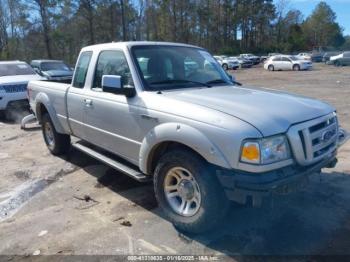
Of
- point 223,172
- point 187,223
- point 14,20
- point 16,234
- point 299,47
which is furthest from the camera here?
point 299,47

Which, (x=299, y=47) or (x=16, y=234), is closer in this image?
(x=16, y=234)

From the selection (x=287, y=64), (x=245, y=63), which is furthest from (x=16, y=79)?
(x=245, y=63)

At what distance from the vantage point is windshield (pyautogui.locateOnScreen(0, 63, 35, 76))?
471 inches

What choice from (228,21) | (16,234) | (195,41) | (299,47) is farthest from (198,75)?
(299,47)

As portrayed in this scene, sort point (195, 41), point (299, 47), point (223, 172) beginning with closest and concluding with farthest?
point (223, 172) → point (195, 41) → point (299, 47)

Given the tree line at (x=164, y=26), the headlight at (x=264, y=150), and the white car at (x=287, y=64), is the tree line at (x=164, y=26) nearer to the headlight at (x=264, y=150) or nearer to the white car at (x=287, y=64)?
the white car at (x=287, y=64)

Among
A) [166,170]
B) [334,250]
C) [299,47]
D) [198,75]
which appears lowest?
[334,250]

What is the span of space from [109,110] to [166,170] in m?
1.26

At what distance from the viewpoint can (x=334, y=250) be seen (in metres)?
3.52

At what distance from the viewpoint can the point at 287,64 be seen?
1553 inches

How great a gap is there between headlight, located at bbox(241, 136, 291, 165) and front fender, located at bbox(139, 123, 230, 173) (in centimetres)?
21

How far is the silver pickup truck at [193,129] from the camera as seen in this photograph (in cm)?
327

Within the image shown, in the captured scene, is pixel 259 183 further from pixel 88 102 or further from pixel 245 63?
pixel 245 63

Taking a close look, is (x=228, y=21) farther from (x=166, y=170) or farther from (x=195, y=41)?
(x=166, y=170)
